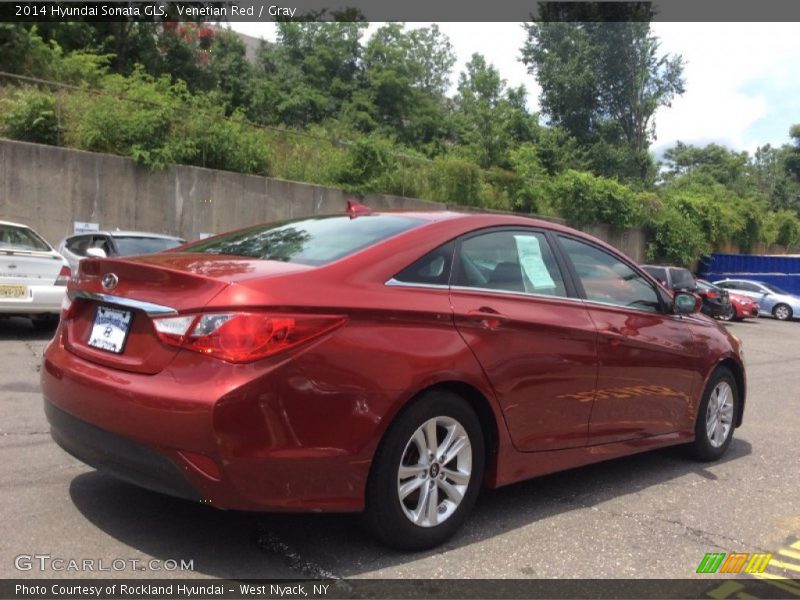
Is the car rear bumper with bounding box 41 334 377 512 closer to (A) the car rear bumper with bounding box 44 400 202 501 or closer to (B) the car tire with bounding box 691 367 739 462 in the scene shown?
(A) the car rear bumper with bounding box 44 400 202 501

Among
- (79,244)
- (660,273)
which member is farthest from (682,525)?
(660,273)

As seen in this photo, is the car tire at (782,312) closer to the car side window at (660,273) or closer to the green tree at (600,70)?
the car side window at (660,273)

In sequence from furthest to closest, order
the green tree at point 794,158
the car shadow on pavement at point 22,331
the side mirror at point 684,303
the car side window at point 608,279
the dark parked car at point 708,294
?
the green tree at point 794,158 → the dark parked car at point 708,294 → the car shadow on pavement at point 22,331 → the side mirror at point 684,303 → the car side window at point 608,279

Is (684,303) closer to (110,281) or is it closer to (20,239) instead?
(110,281)

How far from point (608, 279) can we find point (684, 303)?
2.61 ft

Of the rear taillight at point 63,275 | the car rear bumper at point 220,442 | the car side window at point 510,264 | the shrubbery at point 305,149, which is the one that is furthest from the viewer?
the shrubbery at point 305,149

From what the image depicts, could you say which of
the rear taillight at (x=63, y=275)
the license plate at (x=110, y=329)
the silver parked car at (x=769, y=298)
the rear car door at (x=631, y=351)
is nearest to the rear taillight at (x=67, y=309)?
the license plate at (x=110, y=329)

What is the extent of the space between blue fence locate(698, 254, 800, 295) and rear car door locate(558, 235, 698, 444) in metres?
31.9

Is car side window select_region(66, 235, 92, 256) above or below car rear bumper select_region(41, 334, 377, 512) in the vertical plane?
above

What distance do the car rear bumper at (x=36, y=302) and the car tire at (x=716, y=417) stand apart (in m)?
7.32

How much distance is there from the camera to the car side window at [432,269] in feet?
12.0

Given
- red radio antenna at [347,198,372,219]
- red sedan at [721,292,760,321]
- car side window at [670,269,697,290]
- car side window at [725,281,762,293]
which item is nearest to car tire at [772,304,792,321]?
car side window at [725,281,762,293]

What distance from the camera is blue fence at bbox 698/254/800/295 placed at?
3491 cm

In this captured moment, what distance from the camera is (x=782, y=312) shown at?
91.0 feet
